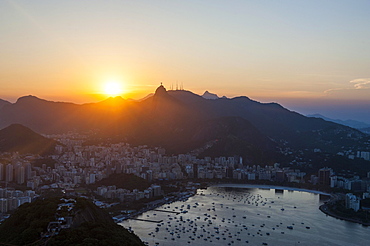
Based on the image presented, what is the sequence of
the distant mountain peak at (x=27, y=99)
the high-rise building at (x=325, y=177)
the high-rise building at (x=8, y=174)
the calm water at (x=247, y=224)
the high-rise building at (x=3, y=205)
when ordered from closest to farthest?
the calm water at (x=247, y=224) → the high-rise building at (x=3, y=205) → the high-rise building at (x=8, y=174) → the high-rise building at (x=325, y=177) → the distant mountain peak at (x=27, y=99)

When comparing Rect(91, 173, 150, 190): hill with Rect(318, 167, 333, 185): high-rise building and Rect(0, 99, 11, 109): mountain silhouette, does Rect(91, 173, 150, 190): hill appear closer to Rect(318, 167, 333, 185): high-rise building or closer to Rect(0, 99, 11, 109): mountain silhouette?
Rect(318, 167, 333, 185): high-rise building

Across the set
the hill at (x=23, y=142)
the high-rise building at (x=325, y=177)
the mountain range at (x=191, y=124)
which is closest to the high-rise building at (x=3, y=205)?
the hill at (x=23, y=142)

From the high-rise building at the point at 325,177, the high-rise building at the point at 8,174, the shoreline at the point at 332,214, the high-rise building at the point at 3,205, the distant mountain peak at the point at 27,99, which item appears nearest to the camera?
the high-rise building at the point at 3,205

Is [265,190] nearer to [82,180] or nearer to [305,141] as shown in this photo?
[82,180]

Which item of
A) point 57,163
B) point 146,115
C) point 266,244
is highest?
point 146,115

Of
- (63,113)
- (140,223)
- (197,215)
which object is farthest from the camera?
(63,113)

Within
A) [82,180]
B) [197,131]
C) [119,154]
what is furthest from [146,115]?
[82,180]

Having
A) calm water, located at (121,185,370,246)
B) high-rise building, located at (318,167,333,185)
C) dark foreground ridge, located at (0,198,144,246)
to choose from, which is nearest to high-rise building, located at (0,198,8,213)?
calm water, located at (121,185,370,246)

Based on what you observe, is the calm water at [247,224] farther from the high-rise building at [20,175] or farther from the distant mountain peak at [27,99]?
the distant mountain peak at [27,99]
